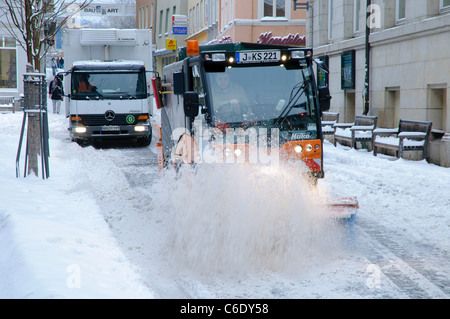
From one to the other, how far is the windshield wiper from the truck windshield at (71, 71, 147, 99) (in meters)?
9.86

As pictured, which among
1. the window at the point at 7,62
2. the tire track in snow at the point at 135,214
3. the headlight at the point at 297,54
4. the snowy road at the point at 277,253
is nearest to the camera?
the snowy road at the point at 277,253

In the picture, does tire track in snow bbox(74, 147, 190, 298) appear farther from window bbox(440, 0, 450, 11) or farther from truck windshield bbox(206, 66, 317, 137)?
window bbox(440, 0, 450, 11)

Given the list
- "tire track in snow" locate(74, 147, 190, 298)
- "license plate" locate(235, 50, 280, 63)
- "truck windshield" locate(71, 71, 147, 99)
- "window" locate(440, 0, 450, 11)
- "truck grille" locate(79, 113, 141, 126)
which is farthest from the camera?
"truck grille" locate(79, 113, 141, 126)

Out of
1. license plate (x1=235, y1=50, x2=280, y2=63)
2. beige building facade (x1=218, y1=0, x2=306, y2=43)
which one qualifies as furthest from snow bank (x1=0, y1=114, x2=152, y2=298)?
beige building facade (x1=218, y1=0, x2=306, y2=43)

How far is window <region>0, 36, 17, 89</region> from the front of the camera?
117 feet

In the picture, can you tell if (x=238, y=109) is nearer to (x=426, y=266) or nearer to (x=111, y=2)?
(x=426, y=266)

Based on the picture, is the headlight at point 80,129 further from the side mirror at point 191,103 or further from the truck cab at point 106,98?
the side mirror at point 191,103

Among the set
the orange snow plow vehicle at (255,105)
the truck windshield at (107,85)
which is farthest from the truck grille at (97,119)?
the orange snow plow vehicle at (255,105)

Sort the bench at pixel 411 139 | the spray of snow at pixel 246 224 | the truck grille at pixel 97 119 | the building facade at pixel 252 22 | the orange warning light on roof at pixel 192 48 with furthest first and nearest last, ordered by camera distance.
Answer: the building facade at pixel 252 22, the truck grille at pixel 97 119, the bench at pixel 411 139, the orange warning light on roof at pixel 192 48, the spray of snow at pixel 246 224

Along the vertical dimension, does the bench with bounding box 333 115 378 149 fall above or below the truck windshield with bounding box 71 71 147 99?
below

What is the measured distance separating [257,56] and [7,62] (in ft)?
102

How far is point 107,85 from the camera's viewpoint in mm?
17312

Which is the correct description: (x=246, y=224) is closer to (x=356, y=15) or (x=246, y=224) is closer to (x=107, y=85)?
(x=107, y=85)

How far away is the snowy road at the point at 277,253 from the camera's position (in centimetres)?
510
